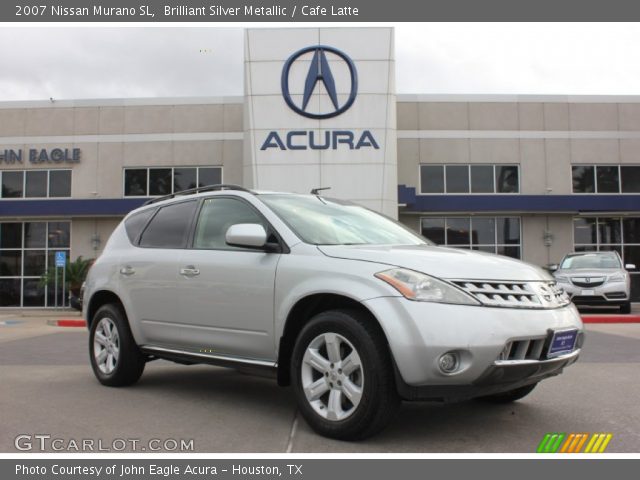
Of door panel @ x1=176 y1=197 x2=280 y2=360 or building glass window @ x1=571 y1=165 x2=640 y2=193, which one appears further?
building glass window @ x1=571 y1=165 x2=640 y2=193

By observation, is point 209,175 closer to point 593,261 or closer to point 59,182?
point 59,182

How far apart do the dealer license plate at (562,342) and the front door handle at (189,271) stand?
274 centimetres

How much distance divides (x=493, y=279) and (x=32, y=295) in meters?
23.0

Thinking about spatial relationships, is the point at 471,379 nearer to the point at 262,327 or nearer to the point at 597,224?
the point at 262,327

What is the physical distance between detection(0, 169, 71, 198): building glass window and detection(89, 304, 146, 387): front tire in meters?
19.1

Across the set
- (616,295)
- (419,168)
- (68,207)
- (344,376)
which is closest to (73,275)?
(68,207)

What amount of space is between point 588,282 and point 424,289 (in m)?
13.8

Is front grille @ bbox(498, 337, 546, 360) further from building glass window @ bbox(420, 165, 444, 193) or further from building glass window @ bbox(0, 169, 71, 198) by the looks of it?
building glass window @ bbox(0, 169, 71, 198)

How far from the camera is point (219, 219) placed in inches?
210

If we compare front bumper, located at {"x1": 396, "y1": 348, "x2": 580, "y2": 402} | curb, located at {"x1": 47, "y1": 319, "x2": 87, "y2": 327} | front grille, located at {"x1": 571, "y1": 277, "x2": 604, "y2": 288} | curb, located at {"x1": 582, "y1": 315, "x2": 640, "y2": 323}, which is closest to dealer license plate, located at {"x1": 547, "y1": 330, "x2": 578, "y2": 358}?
front bumper, located at {"x1": 396, "y1": 348, "x2": 580, "y2": 402}

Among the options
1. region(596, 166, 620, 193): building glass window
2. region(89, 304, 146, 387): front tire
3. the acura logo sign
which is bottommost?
region(89, 304, 146, 387): front tire

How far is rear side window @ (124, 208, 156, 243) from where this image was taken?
6223 mm

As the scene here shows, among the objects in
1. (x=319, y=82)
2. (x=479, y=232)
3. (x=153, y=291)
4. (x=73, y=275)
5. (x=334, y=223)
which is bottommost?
(x=153, y=291)

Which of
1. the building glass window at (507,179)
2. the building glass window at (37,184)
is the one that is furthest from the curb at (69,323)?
the building glass window at (507,179)
